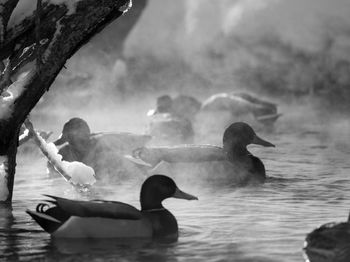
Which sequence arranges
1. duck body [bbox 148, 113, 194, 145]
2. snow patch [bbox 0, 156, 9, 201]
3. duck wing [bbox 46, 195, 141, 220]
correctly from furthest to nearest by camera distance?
duck body [bbox 148, 113, 194, 145] < snow patch [bbox 0, 156, 9, 201] < duck wing [bbox 46, 195, 141, 220]

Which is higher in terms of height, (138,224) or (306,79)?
(306,79)

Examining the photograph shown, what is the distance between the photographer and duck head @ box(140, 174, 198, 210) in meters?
9.72

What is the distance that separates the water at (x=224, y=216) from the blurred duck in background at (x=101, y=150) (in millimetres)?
351

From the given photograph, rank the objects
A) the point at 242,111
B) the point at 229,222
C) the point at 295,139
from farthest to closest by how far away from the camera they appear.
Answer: the point at 242,111
the point at 295,139
the point at 229,222

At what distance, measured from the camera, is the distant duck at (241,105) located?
2531cm

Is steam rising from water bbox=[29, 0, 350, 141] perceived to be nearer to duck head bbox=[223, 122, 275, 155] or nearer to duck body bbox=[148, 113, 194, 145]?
duck body bbox=[148, 113, 194, 145]

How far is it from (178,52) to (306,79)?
20.6ft

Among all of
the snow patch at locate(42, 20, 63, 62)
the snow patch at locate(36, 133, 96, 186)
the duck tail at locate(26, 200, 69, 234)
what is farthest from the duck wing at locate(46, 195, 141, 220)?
the snow patch at locate(36, 133, 96, 186)

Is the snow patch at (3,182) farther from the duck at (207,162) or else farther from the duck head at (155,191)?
the duck at (207,162)

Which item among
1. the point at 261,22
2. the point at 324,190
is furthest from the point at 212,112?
the point at 324,190

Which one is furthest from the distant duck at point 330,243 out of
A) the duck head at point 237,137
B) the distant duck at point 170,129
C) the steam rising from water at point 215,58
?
the steam rising from water at point 215,58

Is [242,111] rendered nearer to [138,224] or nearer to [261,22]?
[261,22]

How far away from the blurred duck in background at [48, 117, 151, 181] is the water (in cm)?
35

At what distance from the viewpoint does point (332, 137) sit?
21016 millimetres
